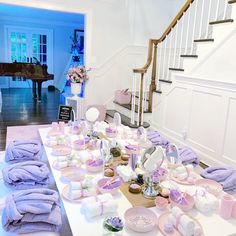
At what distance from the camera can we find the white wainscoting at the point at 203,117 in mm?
2965

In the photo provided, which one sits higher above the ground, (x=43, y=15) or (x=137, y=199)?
(x=43, y=15)

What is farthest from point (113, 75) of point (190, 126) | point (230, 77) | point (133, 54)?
point (230, 77)

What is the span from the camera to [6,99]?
7.70 metres

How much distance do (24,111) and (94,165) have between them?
16.0ft

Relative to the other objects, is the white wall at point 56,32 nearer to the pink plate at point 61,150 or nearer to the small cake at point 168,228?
the pink plate at point 61,150

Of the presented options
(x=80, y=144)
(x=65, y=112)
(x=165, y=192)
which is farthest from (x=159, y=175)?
(x=65, y=112)

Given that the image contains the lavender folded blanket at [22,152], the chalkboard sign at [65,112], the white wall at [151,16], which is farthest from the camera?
the white wall at [151,16]

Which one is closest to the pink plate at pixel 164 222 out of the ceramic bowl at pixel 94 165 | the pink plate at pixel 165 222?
the pink plate at pixel 165 222

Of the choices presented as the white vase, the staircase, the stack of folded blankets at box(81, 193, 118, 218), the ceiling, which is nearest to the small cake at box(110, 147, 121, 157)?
the stack of folded blankets at box(81, 193, 118, 218)

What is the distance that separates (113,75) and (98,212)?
4.25 m

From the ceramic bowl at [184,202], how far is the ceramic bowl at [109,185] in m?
0.32

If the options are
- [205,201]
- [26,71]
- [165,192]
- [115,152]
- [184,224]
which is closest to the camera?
[184,224]

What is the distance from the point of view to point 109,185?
153 centimetres

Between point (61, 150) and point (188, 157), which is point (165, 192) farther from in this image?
point (61, 150)
